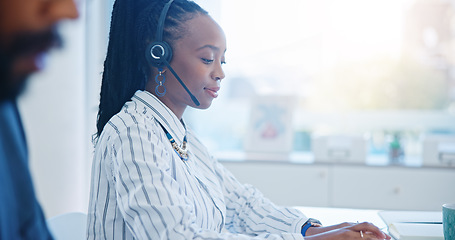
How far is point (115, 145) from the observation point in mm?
939

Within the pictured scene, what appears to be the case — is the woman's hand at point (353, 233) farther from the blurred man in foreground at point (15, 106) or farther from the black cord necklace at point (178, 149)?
the blurred man in foreground at point (15, 106)

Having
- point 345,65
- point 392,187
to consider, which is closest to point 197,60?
point 392,187

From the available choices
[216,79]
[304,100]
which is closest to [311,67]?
[304,100]

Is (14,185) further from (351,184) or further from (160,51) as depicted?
(351,184)

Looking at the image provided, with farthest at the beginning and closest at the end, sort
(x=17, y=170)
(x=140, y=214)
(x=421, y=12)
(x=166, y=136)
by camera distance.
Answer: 1. (x=421, y=12)
2. (x=166, y=136)
3. (x=140, y=214)
4. (x=17, y=170)

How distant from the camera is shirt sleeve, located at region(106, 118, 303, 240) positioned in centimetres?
86

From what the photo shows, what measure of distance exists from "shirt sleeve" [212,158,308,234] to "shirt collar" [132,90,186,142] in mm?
281

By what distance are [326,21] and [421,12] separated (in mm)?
547

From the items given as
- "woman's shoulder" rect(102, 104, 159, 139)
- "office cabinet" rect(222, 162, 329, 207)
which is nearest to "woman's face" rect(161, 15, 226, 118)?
"woman's shoulder" rect(102, 104, 159, 139)

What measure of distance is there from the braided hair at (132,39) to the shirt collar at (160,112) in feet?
0.16

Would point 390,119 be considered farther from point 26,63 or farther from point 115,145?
point 26,63

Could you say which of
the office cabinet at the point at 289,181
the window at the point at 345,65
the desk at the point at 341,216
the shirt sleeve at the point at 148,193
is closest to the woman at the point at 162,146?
the shirt sleeve at the point at 148,193

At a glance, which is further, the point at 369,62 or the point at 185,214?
the point at 369,62

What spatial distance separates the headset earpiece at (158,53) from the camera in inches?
41.8
